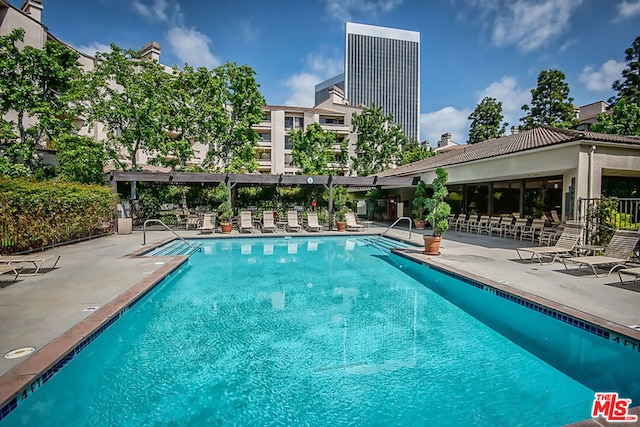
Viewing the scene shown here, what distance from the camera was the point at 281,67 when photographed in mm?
26266

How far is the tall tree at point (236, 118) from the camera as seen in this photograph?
2388cm

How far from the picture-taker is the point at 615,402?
10.0 ft

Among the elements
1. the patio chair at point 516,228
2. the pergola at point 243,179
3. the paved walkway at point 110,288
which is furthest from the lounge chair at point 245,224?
the patio chair at point 516,228

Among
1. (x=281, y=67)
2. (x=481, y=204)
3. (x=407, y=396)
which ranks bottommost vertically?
(x=407, y=396)

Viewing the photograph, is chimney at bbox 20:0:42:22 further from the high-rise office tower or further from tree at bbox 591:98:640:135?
the high-rise office tower

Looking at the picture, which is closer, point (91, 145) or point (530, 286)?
point (530, 286)

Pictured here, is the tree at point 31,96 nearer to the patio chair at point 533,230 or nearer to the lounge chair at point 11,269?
the lounge chair at point 11,269

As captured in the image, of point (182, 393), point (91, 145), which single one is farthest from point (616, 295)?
point (91, 145)

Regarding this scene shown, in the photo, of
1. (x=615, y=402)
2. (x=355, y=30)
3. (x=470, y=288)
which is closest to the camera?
(x=615, y=402)

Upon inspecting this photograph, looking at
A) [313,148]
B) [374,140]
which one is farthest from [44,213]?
[374,140]

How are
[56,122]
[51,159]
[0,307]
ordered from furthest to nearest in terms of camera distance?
[51,159], [56,122], [0,307]

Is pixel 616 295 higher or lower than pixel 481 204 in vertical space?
lower

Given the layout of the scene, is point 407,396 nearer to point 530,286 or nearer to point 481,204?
point 530,286

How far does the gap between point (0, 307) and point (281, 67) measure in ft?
81.8
